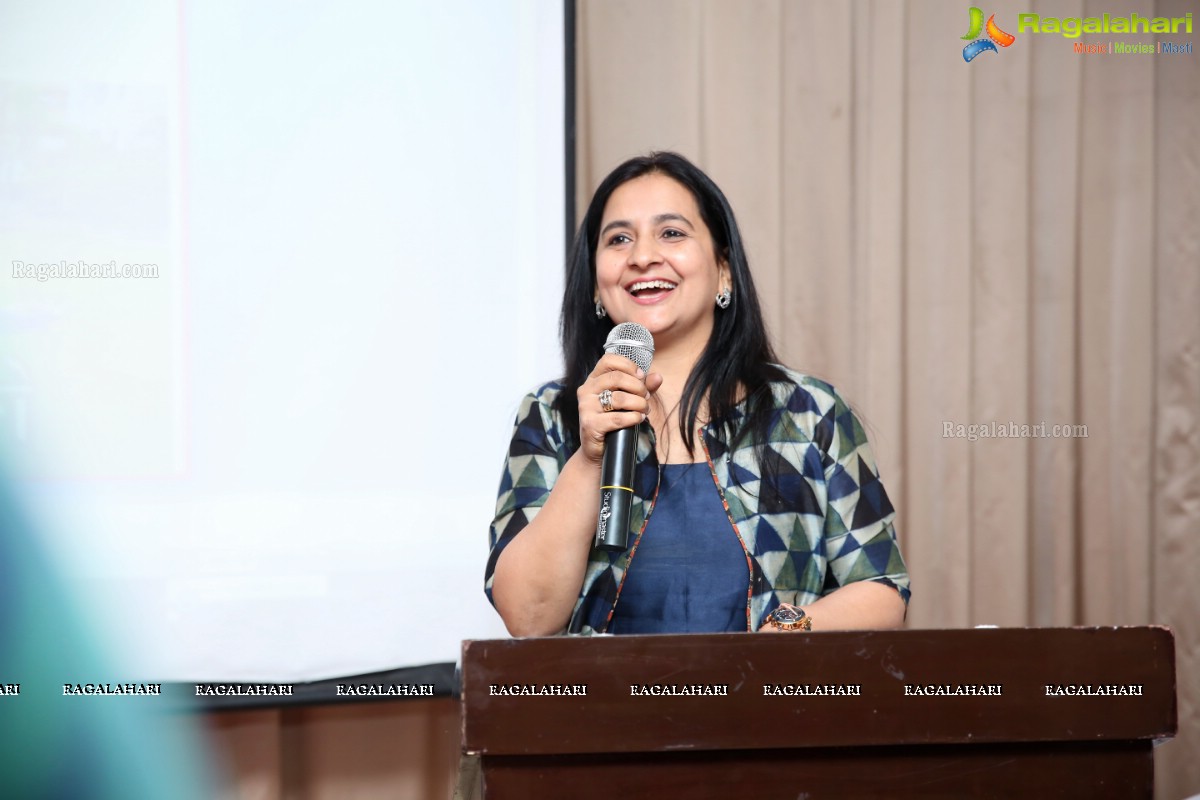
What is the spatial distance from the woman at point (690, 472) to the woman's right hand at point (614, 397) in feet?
0.47

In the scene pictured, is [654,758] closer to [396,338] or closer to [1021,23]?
[396,338]

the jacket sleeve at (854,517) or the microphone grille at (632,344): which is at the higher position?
the microphone grille at (632,344)

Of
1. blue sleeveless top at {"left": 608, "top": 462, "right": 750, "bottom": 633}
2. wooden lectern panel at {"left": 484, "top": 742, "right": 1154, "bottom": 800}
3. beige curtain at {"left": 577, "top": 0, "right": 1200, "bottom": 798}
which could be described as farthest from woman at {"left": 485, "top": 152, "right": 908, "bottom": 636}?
beige curtain at {"left": 577, "top": 0, "right": 1200, "bottom": 798}

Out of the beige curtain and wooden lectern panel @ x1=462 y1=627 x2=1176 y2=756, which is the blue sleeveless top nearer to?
wooden lectern panel @ x1=462 y1=627 x2=1176 y2=756

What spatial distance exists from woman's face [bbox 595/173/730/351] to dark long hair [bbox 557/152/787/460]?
2cm

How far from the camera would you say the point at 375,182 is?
2053 mm

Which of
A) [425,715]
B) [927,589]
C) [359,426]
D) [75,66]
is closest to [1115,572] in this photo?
[927,589]

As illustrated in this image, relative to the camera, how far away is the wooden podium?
2.59 ft

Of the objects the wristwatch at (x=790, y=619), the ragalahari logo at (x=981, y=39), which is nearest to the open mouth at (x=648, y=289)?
the wristwatch at (x=790, y=619)

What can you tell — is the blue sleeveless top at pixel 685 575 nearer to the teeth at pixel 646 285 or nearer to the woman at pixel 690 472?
the woman at pixel 690 472

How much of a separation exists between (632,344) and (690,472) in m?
0.32

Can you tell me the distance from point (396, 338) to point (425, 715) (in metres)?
0.88

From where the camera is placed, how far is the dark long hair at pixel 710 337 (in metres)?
1.55

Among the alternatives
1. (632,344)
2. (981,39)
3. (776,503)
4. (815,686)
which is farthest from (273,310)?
(981,39)
